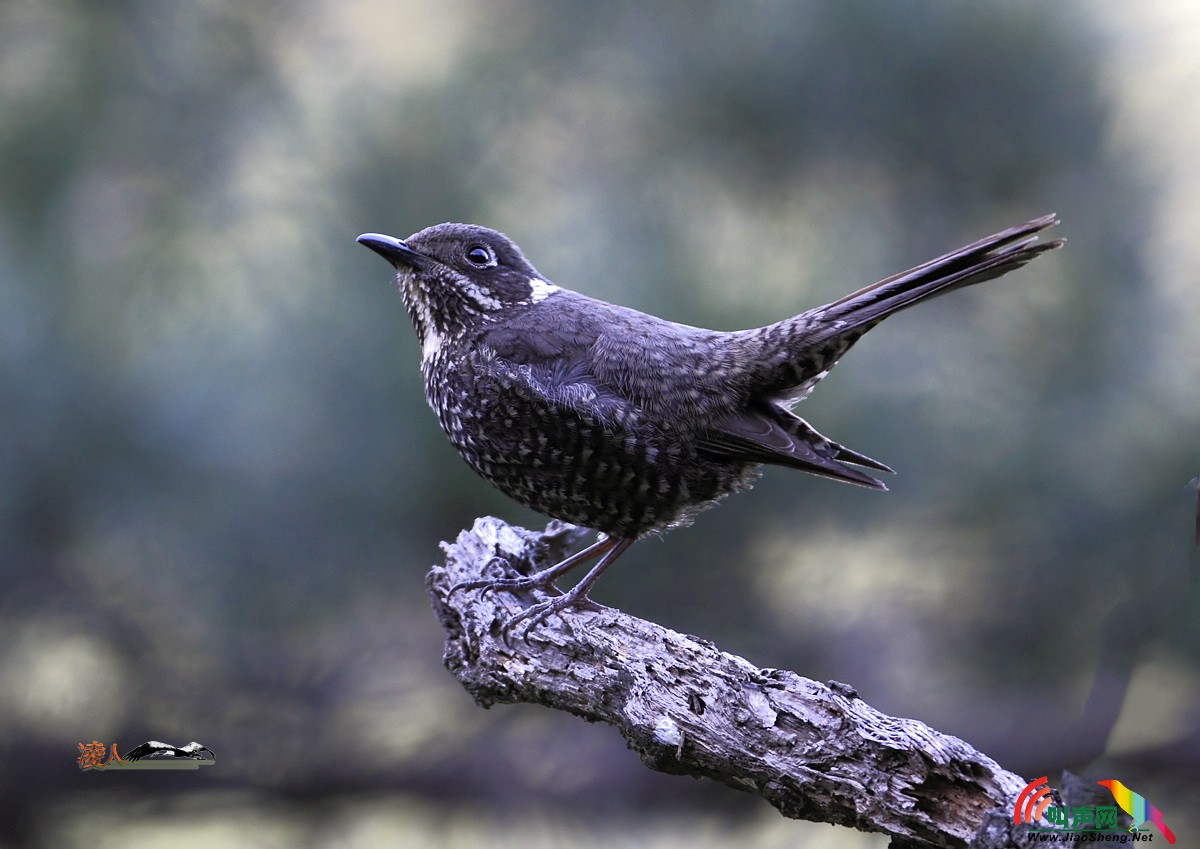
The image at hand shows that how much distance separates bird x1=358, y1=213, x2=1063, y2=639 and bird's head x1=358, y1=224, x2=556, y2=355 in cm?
10

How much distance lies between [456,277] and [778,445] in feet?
2.95

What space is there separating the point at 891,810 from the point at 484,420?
3.77 ft

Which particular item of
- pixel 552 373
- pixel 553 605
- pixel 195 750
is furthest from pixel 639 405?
pixel 195 750

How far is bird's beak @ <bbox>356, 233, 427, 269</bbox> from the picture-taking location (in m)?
2.45

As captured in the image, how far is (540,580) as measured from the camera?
8.00 ft

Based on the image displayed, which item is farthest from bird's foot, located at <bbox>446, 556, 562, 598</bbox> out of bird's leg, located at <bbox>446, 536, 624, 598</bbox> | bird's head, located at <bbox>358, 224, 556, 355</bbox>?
bird's head, located at <bbox>358, 224, 556, 355</bbox>

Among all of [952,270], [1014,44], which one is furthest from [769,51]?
[952,270]

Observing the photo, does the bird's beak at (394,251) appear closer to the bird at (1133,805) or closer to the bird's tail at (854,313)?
the bird's tail at (854,313)

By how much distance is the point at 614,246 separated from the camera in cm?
295

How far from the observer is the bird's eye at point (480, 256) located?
2539 millimetres

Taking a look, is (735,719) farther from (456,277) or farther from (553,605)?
(456,277)

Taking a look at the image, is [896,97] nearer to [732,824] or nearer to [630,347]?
[630,347]

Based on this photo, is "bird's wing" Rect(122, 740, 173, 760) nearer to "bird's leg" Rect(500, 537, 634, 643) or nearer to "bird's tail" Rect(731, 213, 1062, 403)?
"bird's leg" Rect(500, 537, 634, 643)

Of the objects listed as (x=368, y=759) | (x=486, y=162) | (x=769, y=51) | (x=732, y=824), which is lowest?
(x=732, y=824)
